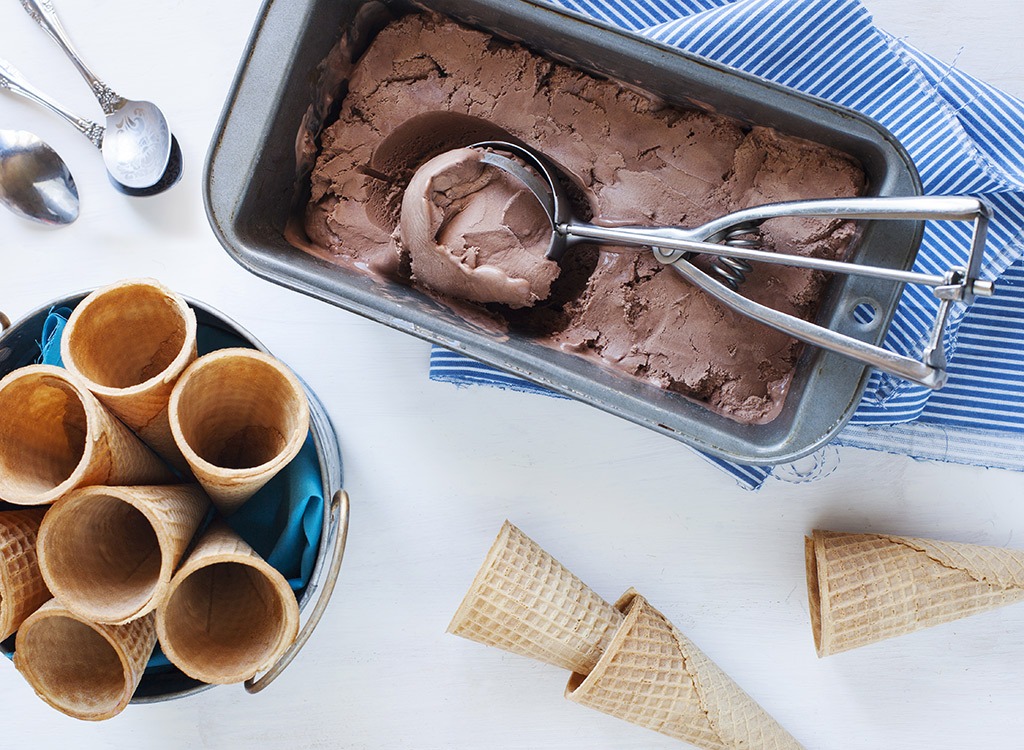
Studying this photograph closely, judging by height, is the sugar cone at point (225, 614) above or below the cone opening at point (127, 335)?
below

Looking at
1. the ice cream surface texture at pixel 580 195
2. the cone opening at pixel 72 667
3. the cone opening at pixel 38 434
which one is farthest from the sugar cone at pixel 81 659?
the ice cream surface texture at pixel 580 195

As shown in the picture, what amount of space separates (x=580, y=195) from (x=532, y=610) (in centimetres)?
62

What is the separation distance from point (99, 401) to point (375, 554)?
578mm

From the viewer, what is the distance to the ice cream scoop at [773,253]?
0.97 meters

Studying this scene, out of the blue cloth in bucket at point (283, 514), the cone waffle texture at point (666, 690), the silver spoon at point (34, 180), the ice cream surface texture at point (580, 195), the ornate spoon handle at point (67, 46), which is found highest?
the ice cream surface texture at point (580, 195)

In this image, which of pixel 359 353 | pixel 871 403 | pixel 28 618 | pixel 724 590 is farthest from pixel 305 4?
pixel 724 590

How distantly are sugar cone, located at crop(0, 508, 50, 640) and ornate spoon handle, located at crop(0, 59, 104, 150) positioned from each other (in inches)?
25.7

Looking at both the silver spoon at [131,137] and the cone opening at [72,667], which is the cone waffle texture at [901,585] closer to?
the cone opening at [72,667]

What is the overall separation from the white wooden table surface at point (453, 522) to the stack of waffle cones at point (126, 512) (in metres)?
0.32

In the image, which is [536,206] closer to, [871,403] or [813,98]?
[813,98]

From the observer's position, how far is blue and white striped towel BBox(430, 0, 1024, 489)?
4.03ft

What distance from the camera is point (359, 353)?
4.66ft

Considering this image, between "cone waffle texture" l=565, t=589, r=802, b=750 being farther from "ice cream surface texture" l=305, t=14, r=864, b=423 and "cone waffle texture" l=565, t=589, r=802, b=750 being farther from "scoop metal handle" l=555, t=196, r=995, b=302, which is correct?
"scoop metal handle" l=555, t=196, r=995, b=302

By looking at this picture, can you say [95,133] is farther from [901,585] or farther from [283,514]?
[901,585]
